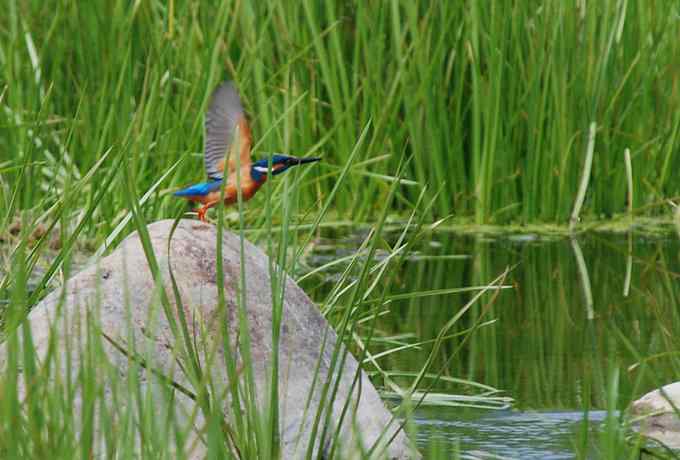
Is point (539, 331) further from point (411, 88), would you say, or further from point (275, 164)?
point (411, 88)

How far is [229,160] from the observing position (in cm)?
318

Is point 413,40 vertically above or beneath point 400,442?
above

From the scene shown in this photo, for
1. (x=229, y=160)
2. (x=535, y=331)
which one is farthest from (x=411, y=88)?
(x=229, y=160)

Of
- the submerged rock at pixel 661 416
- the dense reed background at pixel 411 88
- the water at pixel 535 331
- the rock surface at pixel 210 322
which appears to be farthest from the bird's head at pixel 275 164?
the dense reed background at pixel 411 88

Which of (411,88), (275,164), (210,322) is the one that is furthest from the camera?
(411,88)

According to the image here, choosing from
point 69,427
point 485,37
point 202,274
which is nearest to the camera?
point 69,427

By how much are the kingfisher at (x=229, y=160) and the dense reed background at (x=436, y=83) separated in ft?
7.56

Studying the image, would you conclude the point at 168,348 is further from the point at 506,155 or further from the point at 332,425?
the point at 506,155

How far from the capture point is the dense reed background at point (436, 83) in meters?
5.88

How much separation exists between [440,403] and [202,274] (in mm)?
721

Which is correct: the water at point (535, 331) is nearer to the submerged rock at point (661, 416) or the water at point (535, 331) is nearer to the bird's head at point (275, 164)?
the submerged rock at point (661, 416)

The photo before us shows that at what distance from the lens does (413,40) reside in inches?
231

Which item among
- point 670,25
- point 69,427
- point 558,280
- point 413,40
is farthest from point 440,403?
point 670,25

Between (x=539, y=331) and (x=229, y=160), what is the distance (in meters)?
1.37
